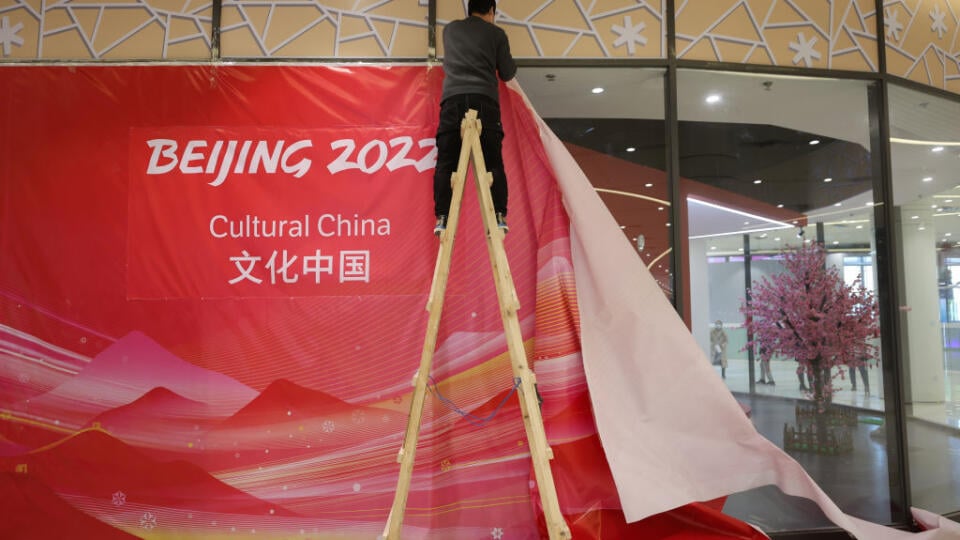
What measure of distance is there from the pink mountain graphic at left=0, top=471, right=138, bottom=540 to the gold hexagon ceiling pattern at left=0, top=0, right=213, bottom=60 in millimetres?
Result: 2085

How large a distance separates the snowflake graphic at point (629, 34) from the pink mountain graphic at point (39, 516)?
134 inches

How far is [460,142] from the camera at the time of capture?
2.64 meters

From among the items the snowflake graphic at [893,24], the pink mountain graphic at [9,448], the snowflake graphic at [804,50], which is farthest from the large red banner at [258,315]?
the snowflake graphic at [893,24]

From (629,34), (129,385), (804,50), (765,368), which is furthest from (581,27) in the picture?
(129,385)

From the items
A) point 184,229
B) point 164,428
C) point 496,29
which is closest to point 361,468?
point 164,428

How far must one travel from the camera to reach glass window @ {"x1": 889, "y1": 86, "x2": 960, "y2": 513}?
3457mm

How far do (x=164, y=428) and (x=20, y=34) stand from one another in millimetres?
2096

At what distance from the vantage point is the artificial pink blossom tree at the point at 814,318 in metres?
3.33

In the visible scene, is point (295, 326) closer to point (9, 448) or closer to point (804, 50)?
point (9, 448)

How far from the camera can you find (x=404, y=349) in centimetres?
304

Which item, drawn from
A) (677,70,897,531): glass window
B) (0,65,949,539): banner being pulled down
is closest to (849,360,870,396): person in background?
(677,70,897,531): glass window

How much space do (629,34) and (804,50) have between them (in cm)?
97

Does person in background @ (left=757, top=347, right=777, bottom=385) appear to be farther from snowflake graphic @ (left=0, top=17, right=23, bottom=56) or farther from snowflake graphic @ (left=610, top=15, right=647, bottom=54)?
snowflake graphic @ (left=0, top=17, right=23, bottom=56)

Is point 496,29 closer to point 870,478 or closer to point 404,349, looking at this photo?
point 404,349
